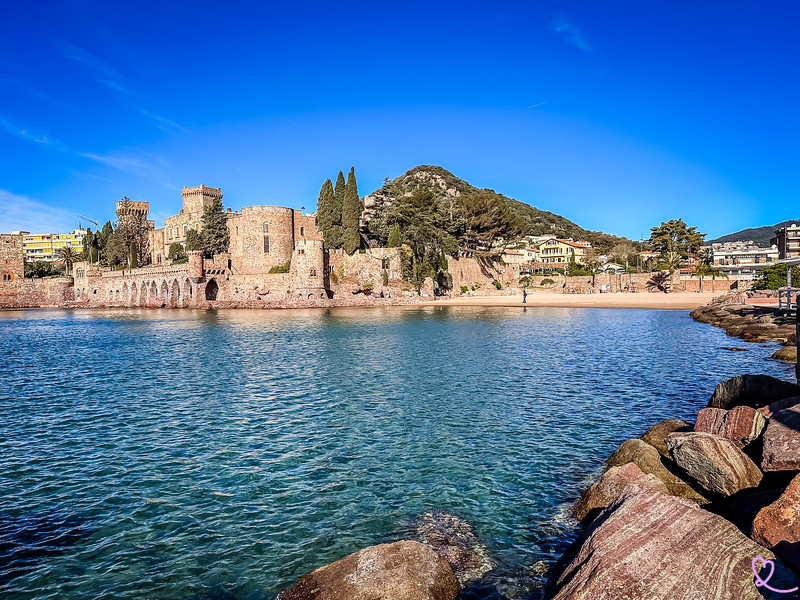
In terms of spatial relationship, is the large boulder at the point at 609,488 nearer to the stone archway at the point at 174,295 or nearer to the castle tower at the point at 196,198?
the stone archway at the point at 174,295

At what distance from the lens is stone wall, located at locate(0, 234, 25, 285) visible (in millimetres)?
84688

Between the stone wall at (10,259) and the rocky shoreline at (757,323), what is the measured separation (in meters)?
97.4

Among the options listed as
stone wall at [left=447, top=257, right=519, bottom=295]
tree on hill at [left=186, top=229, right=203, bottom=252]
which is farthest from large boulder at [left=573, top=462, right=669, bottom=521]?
tree on hill at [left=186, top=229, right=203, bottom=252]

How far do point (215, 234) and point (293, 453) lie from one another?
67.9 m

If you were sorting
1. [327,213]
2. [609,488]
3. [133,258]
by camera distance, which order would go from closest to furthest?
[609,488] → [327,213] → [133,258]

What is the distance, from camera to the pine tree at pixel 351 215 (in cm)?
6481

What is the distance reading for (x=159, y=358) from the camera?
86.6ft

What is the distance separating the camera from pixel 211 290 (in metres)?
70.8

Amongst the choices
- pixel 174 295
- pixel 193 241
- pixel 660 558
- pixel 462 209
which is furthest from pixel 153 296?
pixel 660 558

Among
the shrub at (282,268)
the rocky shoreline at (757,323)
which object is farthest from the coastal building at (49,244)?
the rocky shoreline at (757,323)

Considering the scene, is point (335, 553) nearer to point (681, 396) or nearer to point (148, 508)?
point (148, 508)

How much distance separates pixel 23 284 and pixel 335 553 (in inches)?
4021

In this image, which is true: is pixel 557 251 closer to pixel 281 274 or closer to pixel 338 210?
pixel 338 210

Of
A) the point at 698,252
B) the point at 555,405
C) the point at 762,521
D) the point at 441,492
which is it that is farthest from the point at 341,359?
the point at 698,252
